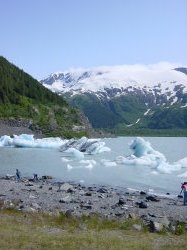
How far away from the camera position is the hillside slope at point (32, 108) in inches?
5797

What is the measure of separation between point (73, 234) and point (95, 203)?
12.8 meters

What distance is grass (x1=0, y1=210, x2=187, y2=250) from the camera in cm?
1631

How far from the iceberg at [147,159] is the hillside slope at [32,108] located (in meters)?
73.4

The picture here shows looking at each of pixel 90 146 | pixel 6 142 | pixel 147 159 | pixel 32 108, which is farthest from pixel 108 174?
pixel 32 108

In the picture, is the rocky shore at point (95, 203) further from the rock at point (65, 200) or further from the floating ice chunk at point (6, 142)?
the floating ice chunk at point (6, 142)

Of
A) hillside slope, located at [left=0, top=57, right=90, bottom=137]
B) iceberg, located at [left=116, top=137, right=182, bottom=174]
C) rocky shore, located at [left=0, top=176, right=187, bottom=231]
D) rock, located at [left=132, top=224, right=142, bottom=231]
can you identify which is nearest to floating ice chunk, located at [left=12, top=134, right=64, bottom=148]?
hillside slope, located at [left=0, top=57, right=90, bottom=137]

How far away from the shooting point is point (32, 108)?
520 feet

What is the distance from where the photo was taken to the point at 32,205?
2758 centimetres

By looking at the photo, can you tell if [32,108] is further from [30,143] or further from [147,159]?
[147,159]

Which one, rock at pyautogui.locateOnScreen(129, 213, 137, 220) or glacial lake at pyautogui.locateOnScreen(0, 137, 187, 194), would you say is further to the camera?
glacial lake at pyautogui.locateOnScreen(0, 137, 187, 194)

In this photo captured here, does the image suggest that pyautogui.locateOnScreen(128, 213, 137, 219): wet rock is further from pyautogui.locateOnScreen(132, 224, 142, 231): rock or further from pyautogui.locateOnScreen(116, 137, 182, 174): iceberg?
pyautogui.locateOnScreen(116, 137, 182, 174): iceberg

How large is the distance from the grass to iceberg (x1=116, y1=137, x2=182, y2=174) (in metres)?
35.8

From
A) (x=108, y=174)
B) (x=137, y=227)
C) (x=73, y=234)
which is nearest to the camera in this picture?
(x=73, y=234)

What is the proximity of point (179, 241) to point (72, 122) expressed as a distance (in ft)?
478
